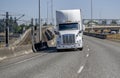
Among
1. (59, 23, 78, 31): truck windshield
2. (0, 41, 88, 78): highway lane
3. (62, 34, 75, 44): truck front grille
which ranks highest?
(59, 23, 78, 31): truck windshield

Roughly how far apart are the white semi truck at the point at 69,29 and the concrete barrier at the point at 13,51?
315 cm

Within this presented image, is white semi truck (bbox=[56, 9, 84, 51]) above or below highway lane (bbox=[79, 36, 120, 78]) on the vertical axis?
above

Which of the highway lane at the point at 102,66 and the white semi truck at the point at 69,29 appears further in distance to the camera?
the white semi truck at the point at 69,29

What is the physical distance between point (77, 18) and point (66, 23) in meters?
1.20

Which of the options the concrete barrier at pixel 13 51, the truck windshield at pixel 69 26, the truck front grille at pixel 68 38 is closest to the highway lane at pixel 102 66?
the concrete barrier at pixel 13 51

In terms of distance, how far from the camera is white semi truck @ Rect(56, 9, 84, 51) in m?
31.7

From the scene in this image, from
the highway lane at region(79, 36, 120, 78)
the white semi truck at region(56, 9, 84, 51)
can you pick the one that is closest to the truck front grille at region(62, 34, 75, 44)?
the white semi truck at region(56, 9, 84, 51)

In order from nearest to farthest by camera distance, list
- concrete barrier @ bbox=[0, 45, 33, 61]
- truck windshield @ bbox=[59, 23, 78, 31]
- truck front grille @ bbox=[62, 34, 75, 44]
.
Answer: concrete barrier @ bbox=[0, 45, 33, 61] < truck front grille @ bbox=[62, 34, 75, 44] < truck windshield @ bbox=[59, 23, 78, 31]

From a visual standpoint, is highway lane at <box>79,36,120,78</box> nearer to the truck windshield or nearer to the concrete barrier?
the concrete barrier

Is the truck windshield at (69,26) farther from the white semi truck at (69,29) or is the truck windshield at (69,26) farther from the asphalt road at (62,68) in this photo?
the asphalt road at (62,68)

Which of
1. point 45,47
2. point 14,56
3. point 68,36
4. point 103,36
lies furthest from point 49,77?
point 103,36

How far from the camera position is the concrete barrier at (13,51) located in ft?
76.2

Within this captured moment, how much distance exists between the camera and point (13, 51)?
25625 millimetres

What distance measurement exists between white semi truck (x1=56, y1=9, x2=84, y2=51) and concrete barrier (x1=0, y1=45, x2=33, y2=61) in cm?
315
